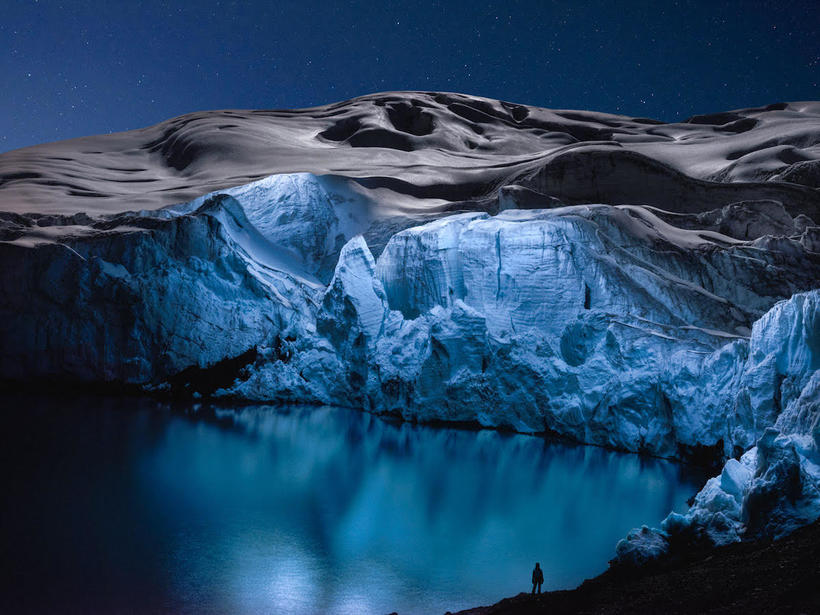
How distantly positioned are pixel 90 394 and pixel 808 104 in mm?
50430

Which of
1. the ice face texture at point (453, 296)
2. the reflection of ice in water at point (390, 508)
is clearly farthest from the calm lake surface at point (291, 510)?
the ice face texture at point (453, 296)

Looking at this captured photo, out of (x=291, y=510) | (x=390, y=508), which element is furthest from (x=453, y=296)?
(x=291, y=510)

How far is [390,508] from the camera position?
13180 millimetres

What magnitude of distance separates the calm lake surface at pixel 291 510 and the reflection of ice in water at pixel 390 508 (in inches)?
1.6

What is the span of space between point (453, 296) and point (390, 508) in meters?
10.1

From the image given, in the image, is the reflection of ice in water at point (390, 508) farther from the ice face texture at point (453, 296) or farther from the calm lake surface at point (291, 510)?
the ice face texture at point (453, 296)

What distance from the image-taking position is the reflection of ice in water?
9453mm

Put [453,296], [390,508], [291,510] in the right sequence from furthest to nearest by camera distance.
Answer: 1. [453,296]
2. [390,508]
3. [291,510]

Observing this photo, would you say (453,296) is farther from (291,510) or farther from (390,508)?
(291,510)

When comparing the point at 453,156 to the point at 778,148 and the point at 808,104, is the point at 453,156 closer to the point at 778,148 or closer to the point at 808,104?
the point at 778,148

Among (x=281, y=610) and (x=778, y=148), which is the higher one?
(x=778, y=148)

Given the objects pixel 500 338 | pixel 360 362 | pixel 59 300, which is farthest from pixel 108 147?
pixel 500 338

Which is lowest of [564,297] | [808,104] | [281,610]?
[281,610]

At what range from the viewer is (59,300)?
877 inches
